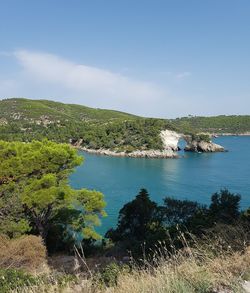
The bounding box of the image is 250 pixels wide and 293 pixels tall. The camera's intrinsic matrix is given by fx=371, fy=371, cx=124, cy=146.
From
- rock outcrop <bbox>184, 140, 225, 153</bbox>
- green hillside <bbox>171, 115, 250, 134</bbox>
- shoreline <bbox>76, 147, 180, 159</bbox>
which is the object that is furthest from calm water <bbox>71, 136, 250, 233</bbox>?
green hillside <bbox>171, 115, 250, 134</bbox>

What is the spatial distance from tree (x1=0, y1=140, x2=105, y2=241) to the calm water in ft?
30.1

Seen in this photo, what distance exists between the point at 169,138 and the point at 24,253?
78294 mm

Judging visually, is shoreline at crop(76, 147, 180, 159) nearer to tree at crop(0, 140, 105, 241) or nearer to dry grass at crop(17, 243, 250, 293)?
tree at crop(0, 140, 105, 241)

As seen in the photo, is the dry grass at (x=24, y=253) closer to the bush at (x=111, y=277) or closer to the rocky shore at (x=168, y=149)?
the bush at (x=111, y=277)

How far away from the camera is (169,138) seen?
293 feet

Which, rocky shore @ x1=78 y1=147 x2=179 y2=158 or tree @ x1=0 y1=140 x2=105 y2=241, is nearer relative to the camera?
tree @ x1=0 y1=140 x2=105 y2=241

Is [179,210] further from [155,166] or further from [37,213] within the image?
[155,166]

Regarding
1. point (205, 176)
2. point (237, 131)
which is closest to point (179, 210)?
point (205, 176)

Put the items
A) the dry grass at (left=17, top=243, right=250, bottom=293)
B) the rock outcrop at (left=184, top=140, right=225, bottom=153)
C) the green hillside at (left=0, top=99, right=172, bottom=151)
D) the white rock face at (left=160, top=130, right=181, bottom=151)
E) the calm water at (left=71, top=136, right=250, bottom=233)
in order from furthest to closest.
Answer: the rock outcrop at (left=184, top=140, right=225, bottom=153) → the white rock face at (left=160, top=130, right=181, bottom=151) → the green hillside at (left=0, top=99, right=172, bottom=151) → the calm water at (left=71, top=136, right=250, bottom=233) → the dry grass at (left=17, top=243, right=250, bottom=293)

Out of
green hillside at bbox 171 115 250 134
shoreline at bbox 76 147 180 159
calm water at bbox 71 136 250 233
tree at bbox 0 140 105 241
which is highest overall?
green hillside at bbox 171 115 250 134

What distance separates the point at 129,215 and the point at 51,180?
5.77 m

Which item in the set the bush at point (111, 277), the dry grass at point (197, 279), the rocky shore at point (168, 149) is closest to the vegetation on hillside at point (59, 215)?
the bush at point (111, 277)

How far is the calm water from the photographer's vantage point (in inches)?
1670

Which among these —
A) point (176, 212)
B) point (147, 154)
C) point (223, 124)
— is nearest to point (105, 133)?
point (147, 154)
